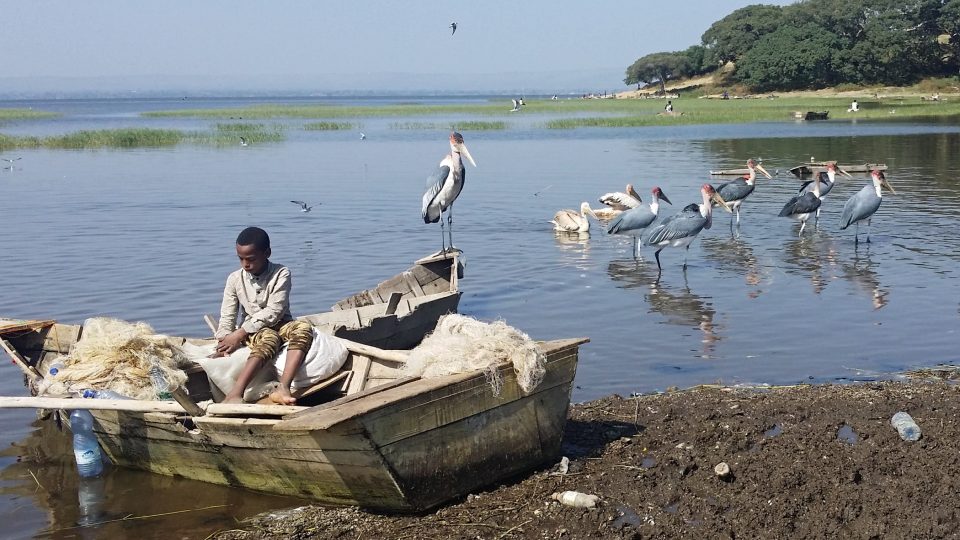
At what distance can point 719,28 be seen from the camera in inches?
3991

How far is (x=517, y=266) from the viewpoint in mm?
16312

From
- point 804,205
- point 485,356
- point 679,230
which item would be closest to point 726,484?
point 485,356

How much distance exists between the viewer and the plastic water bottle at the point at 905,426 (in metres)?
7.27

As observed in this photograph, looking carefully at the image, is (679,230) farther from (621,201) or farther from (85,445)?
(85,445)

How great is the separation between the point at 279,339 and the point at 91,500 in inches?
74.3

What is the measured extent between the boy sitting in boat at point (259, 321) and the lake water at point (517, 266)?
0.90m

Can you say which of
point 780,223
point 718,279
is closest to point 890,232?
point 780,223

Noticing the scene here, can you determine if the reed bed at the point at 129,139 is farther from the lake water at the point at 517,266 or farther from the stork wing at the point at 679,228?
the stork wing at the point at 679,228

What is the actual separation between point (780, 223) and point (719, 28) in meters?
86.4

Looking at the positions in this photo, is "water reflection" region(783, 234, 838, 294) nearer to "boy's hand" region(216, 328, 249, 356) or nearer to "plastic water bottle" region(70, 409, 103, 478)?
"boy's hand" region(216, 328, 249, 356)

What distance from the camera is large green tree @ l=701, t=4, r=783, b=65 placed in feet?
307

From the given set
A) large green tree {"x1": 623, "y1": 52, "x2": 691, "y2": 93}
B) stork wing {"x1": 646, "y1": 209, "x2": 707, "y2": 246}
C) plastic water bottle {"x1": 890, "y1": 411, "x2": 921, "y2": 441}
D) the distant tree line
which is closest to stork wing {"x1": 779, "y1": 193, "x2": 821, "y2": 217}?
stork wing {"x1": 646, "y1": 209, "x2": 707, "y2": 246}

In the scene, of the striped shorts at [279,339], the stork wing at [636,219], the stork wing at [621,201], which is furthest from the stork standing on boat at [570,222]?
the striped shorts at [279,339]

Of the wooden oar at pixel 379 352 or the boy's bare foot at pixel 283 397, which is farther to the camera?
the wooden oar at pixel 379 352
